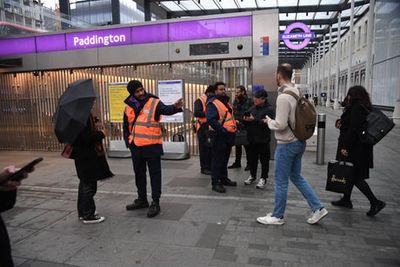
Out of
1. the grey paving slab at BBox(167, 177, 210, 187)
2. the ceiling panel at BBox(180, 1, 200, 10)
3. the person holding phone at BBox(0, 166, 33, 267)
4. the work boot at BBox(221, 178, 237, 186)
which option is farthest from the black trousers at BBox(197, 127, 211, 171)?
the ceiling panel at BBox(180, 1, 200, 10)

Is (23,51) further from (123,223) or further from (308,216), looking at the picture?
(308,216)

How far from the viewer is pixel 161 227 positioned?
4176 mm

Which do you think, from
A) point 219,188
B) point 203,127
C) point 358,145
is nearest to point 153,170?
point 219,188

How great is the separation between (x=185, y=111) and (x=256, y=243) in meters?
5.00

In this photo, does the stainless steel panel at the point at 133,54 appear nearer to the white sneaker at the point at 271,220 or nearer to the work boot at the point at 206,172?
the work boot at the point at 206,172

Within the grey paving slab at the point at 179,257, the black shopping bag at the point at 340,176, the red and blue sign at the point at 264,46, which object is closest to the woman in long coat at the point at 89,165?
the grey paving slab at the point at 179,257

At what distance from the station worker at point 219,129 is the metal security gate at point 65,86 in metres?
2.54

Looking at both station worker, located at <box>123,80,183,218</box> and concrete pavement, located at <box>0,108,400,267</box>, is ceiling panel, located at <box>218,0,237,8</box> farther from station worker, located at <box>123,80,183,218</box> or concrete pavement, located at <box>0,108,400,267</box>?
station worker, located at <box>123,80,183,218</box>

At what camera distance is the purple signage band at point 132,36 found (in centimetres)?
786

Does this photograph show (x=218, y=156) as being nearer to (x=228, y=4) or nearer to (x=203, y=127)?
(x=203, y=127)

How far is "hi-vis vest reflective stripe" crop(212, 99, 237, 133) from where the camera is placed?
5397mm

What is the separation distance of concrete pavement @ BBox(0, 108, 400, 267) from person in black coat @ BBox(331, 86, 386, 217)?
1.04 ft

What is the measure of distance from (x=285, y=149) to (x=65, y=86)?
747 centimetres

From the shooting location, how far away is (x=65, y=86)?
954 centimetres
